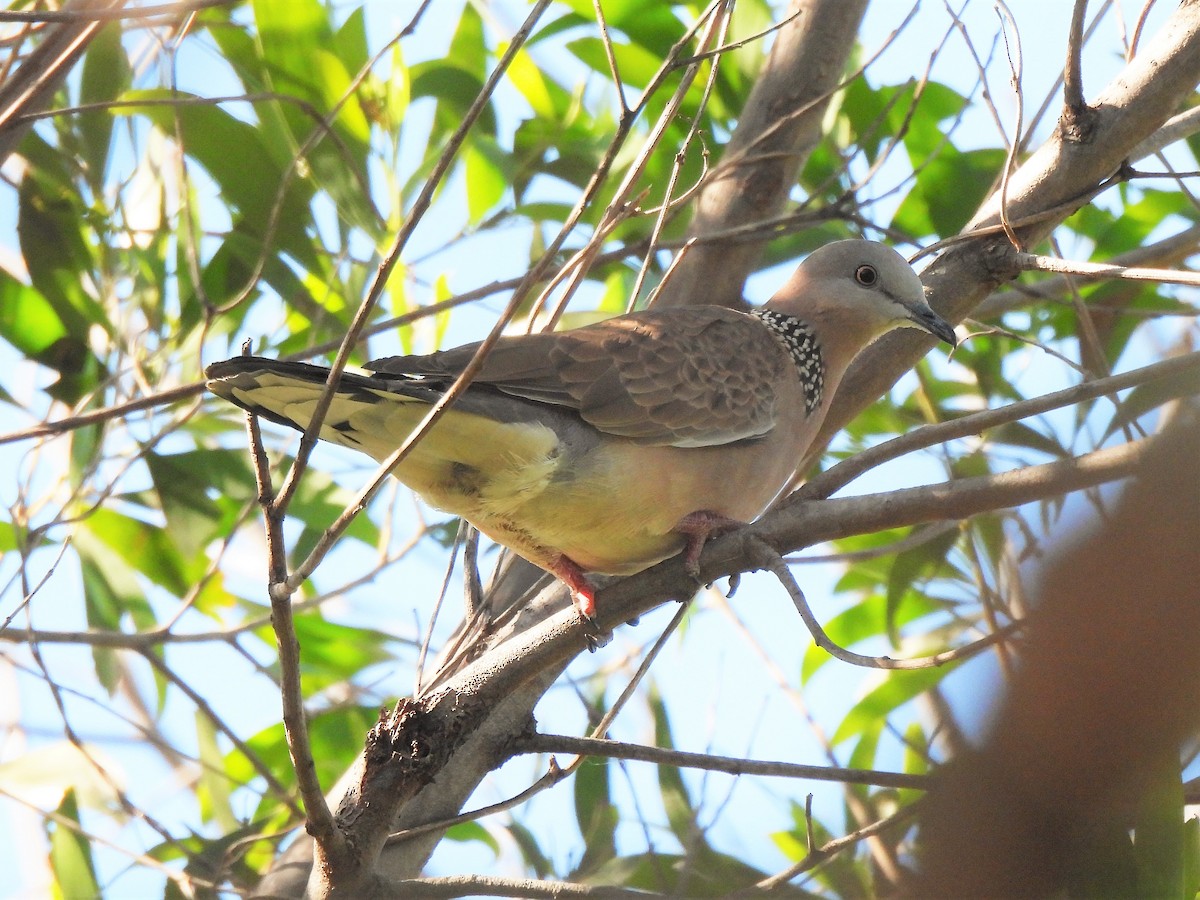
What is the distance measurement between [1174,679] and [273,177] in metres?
3.77

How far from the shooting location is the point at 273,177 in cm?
416

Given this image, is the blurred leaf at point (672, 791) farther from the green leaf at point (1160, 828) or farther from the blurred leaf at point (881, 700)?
the green leaf at point (1160, 828)

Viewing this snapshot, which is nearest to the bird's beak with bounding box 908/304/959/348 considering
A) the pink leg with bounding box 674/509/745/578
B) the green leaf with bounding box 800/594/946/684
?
the pink leg with bounding box 674/509/745/578

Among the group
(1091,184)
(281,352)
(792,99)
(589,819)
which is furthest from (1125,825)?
(281,352)

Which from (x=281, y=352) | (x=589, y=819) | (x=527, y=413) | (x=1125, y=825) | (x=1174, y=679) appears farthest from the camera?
(x=281, y=352)

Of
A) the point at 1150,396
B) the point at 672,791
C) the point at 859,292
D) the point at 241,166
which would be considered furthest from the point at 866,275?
the point at 1150,396

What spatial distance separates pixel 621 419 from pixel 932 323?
95 cm

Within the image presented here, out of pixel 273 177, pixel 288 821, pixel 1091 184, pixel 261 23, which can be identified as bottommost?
pixel 288 821

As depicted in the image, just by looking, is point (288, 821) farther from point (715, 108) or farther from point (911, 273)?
point (715, 108)

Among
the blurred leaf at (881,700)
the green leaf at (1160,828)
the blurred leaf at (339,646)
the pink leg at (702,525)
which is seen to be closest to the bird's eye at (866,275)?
the pink leg at (702,525)

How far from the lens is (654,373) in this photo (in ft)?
11.0

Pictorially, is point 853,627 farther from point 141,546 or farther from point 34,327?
point 34,327

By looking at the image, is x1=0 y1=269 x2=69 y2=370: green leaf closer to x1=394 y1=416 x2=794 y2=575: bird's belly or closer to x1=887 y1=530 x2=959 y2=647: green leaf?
x1=394 y1=416 x2=794 y2=575: bird's belly

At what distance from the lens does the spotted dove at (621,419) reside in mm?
2850
